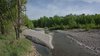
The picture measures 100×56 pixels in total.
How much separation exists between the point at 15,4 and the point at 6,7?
1017 mm

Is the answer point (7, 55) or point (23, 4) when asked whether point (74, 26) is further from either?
point (7, 55)

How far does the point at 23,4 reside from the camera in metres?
31.7

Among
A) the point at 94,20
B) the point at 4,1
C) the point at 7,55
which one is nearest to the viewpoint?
the point at 7,55

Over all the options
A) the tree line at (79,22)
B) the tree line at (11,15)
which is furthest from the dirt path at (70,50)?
the tree line at (79,22)

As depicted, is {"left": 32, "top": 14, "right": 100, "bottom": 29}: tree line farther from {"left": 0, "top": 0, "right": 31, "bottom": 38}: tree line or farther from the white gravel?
{"left": 0, "top": 0, "right": 31, "bottom": 38}: tree line

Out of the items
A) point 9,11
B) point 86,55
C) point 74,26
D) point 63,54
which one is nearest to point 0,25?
point 9,11

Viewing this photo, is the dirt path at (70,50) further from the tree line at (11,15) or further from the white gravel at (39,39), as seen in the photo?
the tree line at (11,15)

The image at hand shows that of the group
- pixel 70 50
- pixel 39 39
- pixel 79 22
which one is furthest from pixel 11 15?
pixel 79 22

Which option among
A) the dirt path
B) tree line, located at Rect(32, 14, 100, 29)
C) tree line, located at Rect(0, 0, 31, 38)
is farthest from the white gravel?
tree line, located at Rect(32, 14, 100, 29)

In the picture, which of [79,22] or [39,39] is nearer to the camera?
[39,39]

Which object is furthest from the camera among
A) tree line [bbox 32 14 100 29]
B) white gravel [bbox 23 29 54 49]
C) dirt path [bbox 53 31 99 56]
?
tree line [bbox 32 14 100 29]

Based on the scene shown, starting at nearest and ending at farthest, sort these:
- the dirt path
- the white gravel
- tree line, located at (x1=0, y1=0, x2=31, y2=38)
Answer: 1. tree line, located at (x1=0, y1=0, x2=31, y2=38)
2. the dirt path
3. the white gravel

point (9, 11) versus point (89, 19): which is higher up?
point (9, 11)

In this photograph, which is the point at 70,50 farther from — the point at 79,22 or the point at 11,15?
the point at 79,22
